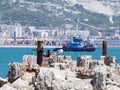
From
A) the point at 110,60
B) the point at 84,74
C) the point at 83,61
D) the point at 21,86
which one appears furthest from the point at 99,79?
the point at 110,60

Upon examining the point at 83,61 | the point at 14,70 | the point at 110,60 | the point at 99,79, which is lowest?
the point at 110,60

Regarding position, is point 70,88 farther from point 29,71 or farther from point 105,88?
point 29,71

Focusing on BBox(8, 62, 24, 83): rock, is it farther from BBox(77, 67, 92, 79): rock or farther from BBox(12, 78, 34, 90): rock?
BBox(12, 78, 34, 90): rock

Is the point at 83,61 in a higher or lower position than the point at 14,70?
lower

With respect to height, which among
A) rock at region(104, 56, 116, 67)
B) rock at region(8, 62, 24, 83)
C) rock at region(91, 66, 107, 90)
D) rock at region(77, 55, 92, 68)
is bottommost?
rock at region(104, 56, 116, 67)

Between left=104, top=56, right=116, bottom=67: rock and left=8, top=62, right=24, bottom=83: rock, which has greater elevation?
left=8, top=62, right=24, bottom=83: rock

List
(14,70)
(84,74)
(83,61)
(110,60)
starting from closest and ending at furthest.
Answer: (84,74)
(14,70)
(83,61)
(110,60)

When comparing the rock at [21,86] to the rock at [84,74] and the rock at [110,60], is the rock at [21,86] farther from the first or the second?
the rock at [110,60]

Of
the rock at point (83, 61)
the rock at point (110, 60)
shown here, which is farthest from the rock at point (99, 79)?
the rock at point (110, 60)

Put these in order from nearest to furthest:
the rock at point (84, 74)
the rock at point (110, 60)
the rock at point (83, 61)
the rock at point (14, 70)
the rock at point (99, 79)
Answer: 1. the rock at point (99, 79)
2. the rock at point (84, 74)
3. the rock at point (14, 70)
4. the rock at point (83, 61)
5. the rock at point (110, 60)

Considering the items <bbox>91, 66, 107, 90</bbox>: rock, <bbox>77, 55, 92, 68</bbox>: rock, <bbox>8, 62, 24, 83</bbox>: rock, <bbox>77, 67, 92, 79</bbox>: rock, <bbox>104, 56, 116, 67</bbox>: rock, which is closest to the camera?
<bbox>91, 66, 107, 90</bbox>: rock

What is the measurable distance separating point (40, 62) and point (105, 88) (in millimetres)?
7826

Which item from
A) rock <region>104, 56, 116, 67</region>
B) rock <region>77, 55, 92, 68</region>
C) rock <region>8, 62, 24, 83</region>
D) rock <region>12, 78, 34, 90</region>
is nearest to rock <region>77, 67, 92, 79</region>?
rock <region>8, 62, 24, 83</region>

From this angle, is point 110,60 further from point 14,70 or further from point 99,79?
point 99,79
